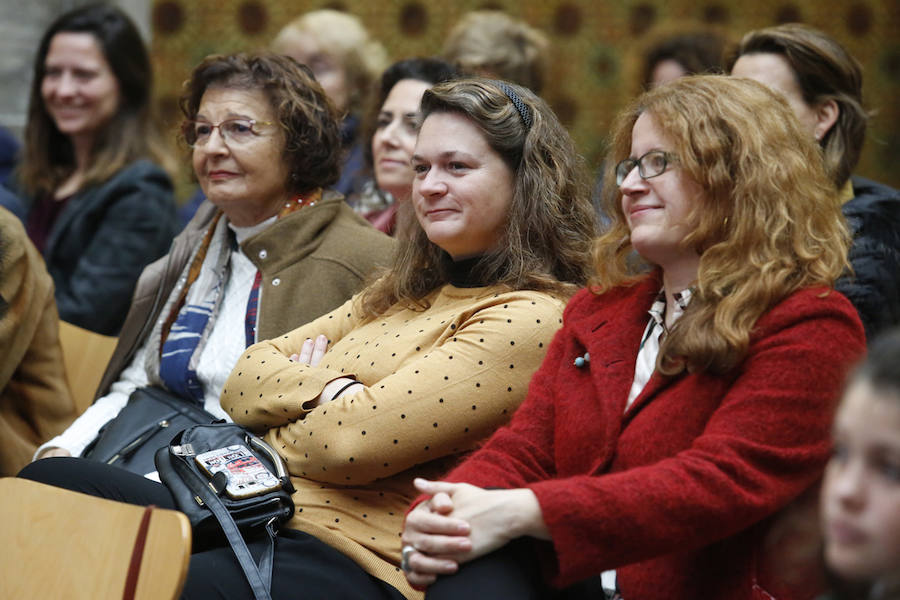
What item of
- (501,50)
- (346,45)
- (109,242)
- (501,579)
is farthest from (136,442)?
(346,45)

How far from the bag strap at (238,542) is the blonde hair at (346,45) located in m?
2.59

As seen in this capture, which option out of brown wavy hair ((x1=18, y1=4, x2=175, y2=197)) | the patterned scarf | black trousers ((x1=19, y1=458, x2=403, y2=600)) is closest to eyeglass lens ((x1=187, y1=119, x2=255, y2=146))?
the patterned scarf

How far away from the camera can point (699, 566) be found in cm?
189

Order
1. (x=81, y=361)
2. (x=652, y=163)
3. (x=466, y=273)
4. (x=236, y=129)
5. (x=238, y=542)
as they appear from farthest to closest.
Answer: (x=81, y=361), (x=236, y=129), (x=466, y=273), (x=238, y=542), (x=652, y=163)

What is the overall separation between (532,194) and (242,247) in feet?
3.21

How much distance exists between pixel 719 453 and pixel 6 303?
6.99 ft

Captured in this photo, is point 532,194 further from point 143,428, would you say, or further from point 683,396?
point 143,428

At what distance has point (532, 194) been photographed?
2537 mm

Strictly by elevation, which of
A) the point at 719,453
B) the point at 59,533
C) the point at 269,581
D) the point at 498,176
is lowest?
the point at 269,581

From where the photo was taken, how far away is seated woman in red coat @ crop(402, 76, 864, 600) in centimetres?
177

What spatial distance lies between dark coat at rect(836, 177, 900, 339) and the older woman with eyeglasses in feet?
4.05

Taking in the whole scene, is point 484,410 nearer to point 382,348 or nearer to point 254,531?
point 382,348

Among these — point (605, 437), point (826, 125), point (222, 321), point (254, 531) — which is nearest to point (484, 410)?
point (605, 437)

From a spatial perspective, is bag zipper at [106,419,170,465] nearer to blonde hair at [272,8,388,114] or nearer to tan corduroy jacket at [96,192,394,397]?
tan corduroy jacket at [96,192,394,397]
